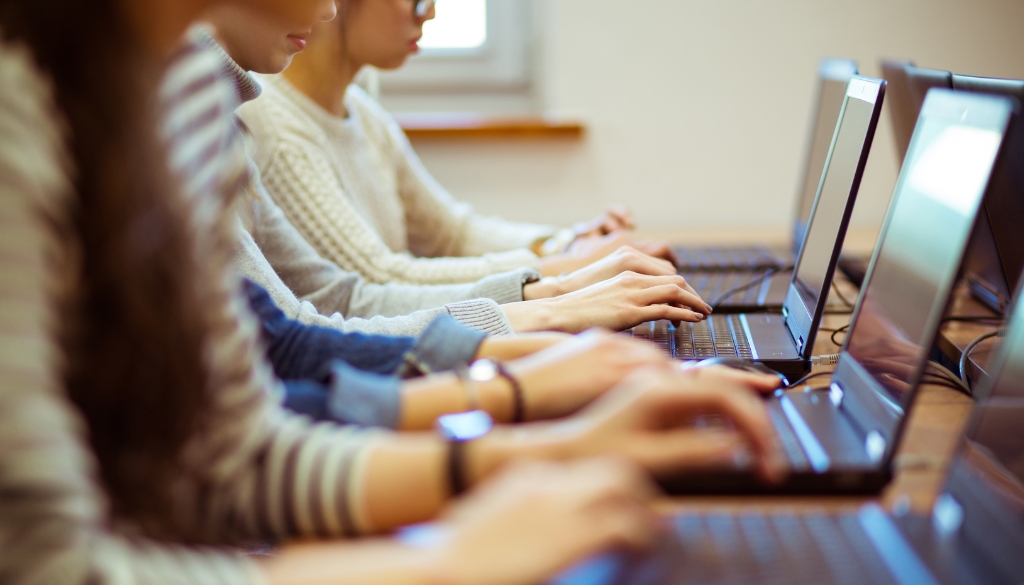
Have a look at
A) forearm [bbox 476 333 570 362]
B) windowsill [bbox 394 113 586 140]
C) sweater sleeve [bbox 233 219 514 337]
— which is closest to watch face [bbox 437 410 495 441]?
forearm [bbox 476 333 570 362]

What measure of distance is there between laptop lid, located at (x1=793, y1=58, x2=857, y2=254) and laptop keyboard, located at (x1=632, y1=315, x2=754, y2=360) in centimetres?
27

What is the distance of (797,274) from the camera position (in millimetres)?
1162

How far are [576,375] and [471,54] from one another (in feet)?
5.74

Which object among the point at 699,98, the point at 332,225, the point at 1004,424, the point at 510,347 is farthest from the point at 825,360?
the point at 699,98

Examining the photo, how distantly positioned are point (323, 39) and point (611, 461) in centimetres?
109

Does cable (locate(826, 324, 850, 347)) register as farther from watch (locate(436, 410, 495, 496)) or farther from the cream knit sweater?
watch (locate(436, 410, 495, 496))

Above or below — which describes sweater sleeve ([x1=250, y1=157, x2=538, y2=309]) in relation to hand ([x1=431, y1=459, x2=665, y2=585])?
below

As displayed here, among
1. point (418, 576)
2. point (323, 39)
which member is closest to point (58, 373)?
point (418, 576)

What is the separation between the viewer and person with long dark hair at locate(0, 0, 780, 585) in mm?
418

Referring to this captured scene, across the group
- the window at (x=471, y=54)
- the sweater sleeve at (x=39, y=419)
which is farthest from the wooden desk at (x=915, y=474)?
the window at (x=471, y=54)

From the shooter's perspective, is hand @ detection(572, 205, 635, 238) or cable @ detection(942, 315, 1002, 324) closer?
cable @ detection(942, 315, 1002, 324)

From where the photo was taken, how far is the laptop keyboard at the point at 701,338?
3.09 ft

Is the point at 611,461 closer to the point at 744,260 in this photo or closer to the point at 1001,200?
the point at 1001,200

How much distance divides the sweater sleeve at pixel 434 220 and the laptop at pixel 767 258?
343 millimetres
